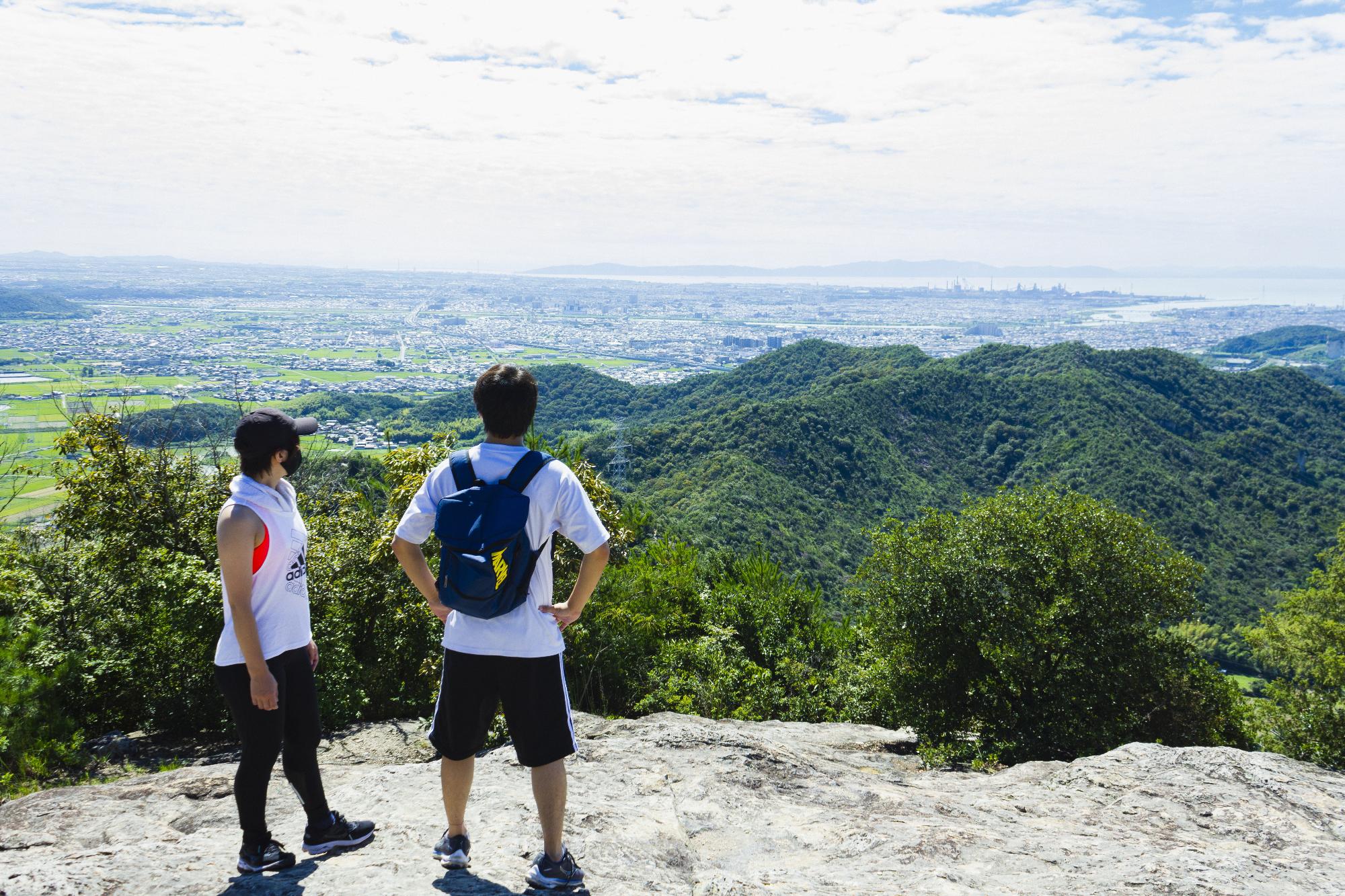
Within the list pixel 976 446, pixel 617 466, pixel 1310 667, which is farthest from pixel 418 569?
pixel 976 446

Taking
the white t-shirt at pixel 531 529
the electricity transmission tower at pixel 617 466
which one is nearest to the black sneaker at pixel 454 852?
the white t-shirt at pixel 531 529

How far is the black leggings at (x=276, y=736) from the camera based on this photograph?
3.54m

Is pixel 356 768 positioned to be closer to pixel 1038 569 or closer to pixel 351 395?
pixel 1038 569

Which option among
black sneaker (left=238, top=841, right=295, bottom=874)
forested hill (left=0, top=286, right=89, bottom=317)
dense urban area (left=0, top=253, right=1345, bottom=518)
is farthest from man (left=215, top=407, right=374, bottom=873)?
forested hill (left=0, top=286, right=89, bottom=317)

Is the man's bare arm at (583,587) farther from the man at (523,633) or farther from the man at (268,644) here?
the man at (268,644)

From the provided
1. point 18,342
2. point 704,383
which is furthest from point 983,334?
point 18,342

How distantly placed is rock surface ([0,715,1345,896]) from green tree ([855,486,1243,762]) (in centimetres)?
380

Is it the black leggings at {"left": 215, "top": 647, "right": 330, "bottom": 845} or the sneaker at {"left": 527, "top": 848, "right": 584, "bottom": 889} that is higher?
the black leggings at {"left": 215, "top": 647, "right": 330, "bottom": 845}

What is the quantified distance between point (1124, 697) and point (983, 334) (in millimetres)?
199394

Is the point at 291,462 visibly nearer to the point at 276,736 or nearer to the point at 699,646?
the point at 276,736

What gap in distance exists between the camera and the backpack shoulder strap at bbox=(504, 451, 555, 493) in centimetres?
329

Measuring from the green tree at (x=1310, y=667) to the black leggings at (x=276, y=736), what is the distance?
11.2 m

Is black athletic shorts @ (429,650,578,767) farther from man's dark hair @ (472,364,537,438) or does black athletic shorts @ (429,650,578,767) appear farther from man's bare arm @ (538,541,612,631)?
man's dark hair @ (472,364,537,438)

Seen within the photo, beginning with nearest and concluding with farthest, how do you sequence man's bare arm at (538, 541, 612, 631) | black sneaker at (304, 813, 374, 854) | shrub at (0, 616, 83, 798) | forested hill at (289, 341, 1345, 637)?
man's bare arm at (538, 541, 612, 631) < black sneaker at (304, 813, 374, 854) < shrub at (0, 616, 83, 798) < forested hill at (289, 341, 1345, 637)
